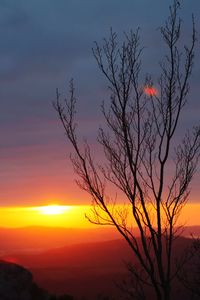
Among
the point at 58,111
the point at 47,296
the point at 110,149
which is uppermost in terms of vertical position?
the point at 58,111

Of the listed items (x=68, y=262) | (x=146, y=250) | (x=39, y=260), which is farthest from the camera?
(x=39, y=260)

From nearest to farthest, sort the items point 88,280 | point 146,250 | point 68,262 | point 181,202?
point 146,250, point 181,202, point 88,280, point 68,262

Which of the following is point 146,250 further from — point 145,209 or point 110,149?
point 110,149

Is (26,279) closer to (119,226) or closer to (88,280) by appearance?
(119,226)

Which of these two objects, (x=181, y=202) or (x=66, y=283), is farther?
(x=66, y=283)

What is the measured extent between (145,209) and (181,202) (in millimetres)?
745

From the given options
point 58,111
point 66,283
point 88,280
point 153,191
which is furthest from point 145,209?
point 88,280

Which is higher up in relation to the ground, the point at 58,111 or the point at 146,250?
the point at 58,111

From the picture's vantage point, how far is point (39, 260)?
126500mm

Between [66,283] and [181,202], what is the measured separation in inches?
2268

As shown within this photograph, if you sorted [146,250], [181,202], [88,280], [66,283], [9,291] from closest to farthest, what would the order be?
[146,250], [181,202], [9,291], [66,283], [88,280]

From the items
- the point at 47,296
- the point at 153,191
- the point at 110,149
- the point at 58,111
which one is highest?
the point at 58,111

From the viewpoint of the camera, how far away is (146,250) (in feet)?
26.9

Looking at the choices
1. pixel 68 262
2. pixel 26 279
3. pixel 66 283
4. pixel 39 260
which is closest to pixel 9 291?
pixel 26 279
